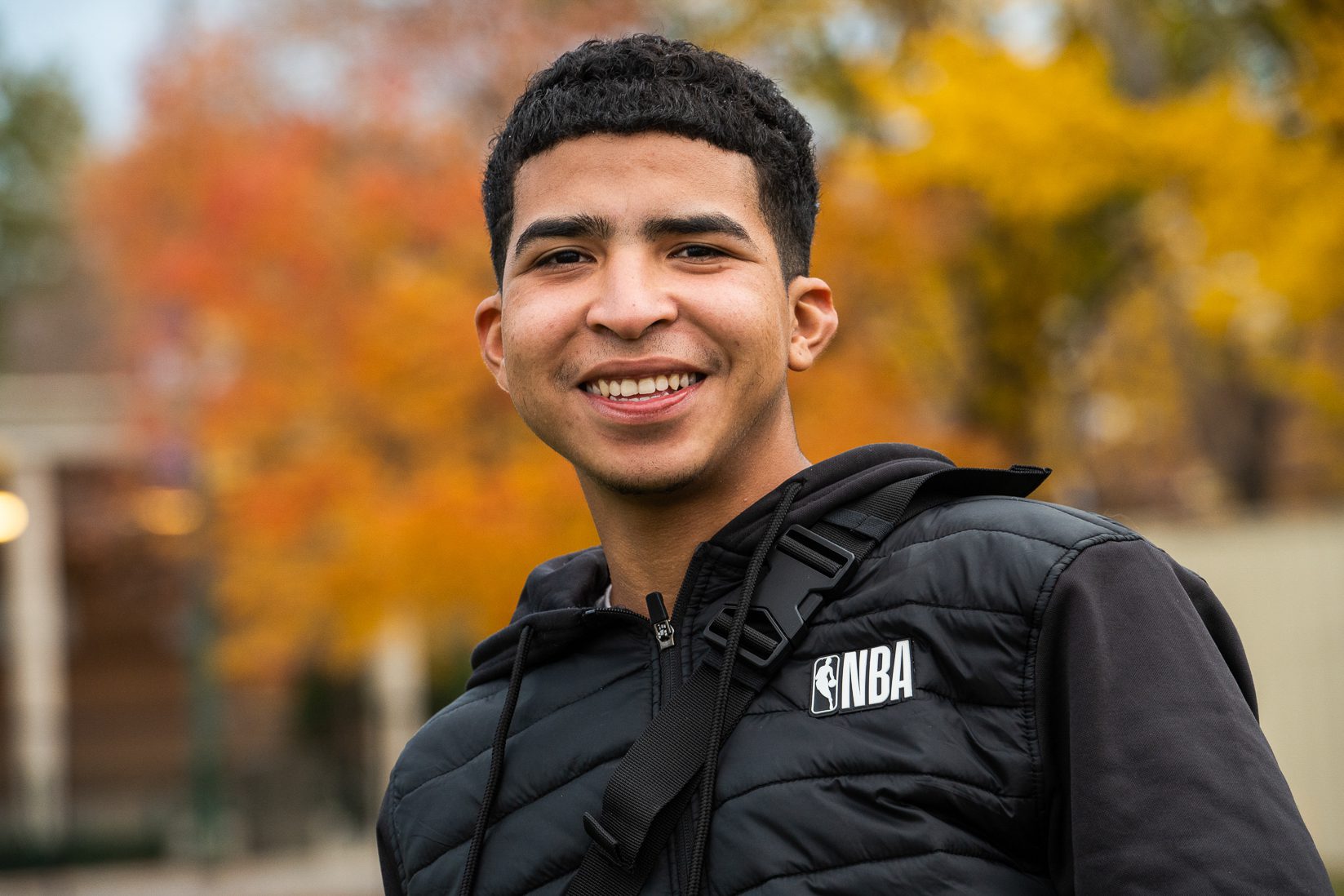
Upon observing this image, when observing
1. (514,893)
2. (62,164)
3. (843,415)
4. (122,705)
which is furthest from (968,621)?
(62,164)

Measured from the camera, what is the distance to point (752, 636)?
184 cm

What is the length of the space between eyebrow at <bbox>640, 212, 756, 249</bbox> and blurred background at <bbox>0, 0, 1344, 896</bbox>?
616 centimetres

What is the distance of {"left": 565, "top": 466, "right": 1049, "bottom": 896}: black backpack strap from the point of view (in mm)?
1788

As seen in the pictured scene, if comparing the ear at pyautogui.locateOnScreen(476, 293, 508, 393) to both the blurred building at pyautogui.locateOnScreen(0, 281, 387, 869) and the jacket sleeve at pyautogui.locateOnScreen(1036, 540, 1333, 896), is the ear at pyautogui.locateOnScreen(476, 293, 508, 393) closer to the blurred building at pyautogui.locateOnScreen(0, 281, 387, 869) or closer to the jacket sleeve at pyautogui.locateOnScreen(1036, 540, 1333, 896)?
the jacket sleeve at pyautogui.locateOnScreen(1036, 540, 1333, 896)

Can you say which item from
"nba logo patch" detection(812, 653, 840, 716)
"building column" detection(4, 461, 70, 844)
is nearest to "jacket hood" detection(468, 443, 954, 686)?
"nba logo patch" detection(812, 653, 840, 716)

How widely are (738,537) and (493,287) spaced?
31.4 feet

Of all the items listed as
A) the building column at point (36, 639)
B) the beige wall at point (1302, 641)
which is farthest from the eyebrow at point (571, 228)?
the building column at point (36, 639)

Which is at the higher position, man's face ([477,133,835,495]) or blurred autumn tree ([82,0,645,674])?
blurred autumn tree ([82,0,645,674])

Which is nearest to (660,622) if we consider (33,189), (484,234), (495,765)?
(495,765)

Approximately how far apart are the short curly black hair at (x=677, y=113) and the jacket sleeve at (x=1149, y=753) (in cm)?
72

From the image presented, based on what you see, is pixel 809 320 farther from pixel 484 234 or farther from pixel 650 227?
pixel 484 234

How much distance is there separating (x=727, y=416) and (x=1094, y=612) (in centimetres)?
60

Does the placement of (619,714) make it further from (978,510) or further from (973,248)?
(973,248)

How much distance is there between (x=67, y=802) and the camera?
2252cm
